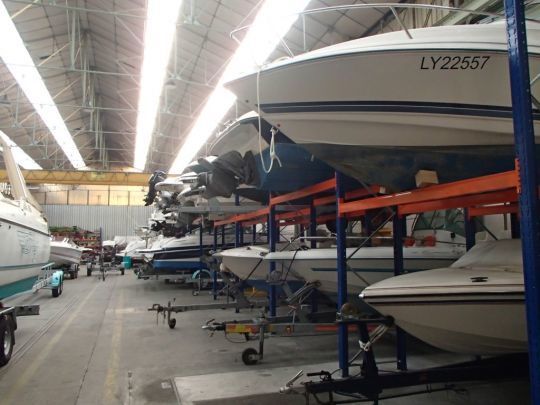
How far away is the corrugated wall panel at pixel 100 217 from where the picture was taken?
27.5 meters

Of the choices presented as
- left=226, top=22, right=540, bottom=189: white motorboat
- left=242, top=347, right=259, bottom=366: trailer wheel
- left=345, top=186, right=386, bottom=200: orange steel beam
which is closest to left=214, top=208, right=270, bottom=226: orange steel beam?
left=345, top=186, right=386, bottom=200: orange steel beam

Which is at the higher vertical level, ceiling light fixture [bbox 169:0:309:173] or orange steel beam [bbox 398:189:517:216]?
ceiling light fixture [bbox 169:0:309:173]

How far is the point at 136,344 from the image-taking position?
542 cm

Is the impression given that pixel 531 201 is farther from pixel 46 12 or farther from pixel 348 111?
pixel 46 12

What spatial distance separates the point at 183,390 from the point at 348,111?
2.70m

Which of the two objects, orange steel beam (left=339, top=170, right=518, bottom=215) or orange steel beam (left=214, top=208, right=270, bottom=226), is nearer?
orange steel beam (left=339, top=170, right=518, bottom=215)

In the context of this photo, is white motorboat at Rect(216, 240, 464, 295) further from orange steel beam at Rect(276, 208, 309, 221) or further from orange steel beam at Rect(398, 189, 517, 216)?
orange steel beam at Rect(276, 208, 309, 221)

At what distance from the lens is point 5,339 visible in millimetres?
4578

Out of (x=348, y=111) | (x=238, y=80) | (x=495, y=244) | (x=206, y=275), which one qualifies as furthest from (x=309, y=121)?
(x=206, y=275)

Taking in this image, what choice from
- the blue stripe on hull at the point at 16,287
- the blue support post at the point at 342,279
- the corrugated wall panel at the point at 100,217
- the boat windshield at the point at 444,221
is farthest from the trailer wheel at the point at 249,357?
the corrugated wall panel at the point at 100,217

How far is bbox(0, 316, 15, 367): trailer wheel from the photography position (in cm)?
445

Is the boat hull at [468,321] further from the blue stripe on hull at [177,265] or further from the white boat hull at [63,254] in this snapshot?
the white boat hull at [63,254]

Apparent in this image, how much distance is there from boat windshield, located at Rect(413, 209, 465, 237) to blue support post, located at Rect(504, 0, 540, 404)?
17.0 feet

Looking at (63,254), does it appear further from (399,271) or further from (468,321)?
(468,321)
